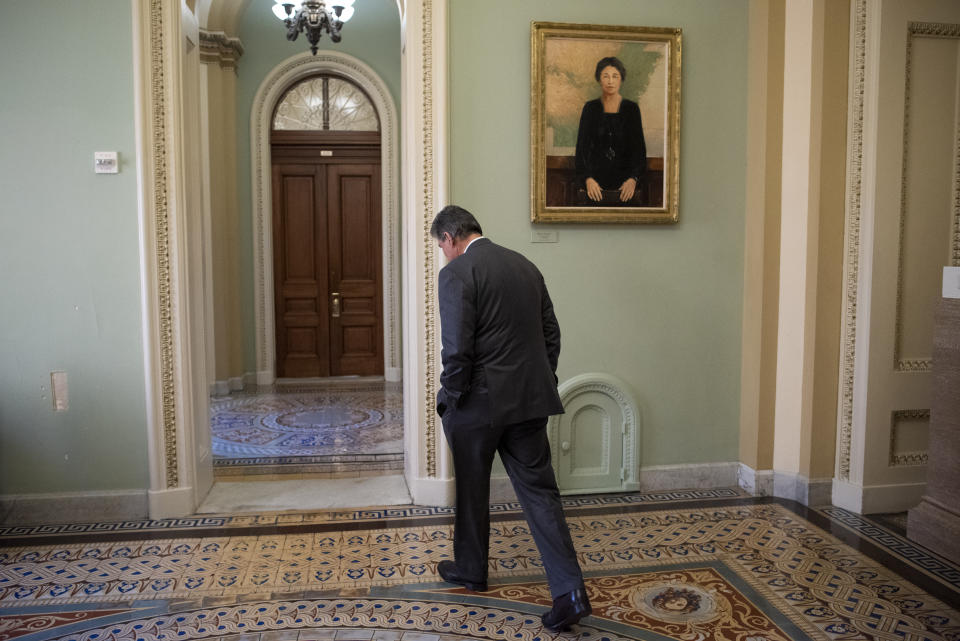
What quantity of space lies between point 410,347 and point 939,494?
2.96 meters

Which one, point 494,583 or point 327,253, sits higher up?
point 327,253

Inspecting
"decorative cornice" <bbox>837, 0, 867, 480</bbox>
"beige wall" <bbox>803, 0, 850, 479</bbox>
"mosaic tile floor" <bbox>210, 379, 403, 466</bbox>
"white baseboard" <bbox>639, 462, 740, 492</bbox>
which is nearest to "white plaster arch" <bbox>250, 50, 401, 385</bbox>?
"mosaic tile floor" <bbox>210, 379, 403, 466</bbox>

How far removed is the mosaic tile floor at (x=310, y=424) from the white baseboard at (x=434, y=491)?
1150mm

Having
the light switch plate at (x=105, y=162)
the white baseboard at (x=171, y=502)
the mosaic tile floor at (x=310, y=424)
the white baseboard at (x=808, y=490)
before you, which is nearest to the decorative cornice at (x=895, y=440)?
the white baseboard at (x=808, y=490)

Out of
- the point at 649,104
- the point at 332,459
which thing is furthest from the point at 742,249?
the point at 332,459

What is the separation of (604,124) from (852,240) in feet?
5.21

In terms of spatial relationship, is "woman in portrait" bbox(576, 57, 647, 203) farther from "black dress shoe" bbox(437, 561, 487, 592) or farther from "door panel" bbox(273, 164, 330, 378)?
"door panel" bbox(273, 164, 330, 378)

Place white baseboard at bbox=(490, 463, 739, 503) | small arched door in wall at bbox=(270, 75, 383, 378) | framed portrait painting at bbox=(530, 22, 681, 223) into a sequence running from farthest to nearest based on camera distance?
1. small arched door in wall at bbox=(270, 75, 383, 378)
2. white baseboard at bbox=(490, 463, 739, 503)
3. framed portrait painting at bbox=(530, 22, 681, 223)

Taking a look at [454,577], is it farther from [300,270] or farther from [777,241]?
[300,270]

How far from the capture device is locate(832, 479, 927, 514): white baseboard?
4195mm

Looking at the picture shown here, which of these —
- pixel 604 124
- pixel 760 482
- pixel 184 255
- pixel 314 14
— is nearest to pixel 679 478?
pixel 760 482

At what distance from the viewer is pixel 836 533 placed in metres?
3.91

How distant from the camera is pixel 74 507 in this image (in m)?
4.16

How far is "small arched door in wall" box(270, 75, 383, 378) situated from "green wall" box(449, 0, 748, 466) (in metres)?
4.79
